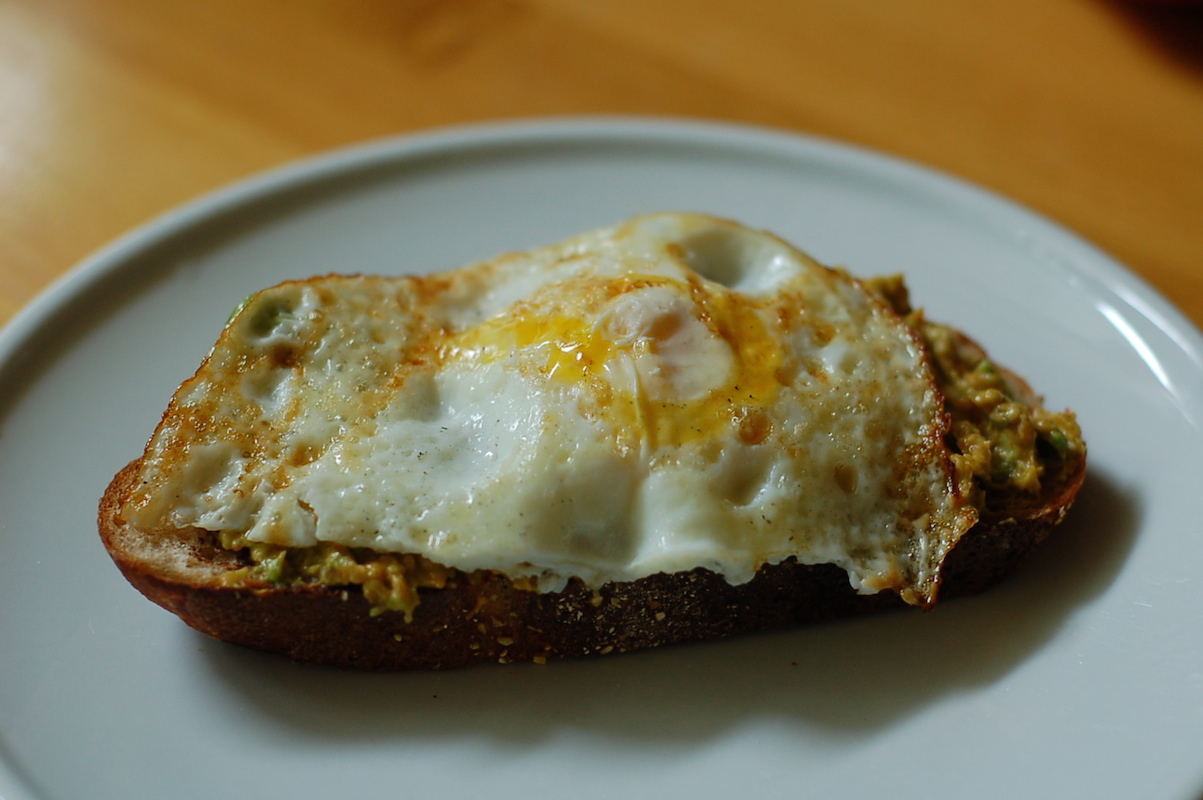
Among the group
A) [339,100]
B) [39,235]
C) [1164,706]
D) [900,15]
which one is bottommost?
[39,235]

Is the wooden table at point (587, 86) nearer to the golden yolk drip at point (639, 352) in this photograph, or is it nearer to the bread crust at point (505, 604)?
the bread crust at point (505, 604)

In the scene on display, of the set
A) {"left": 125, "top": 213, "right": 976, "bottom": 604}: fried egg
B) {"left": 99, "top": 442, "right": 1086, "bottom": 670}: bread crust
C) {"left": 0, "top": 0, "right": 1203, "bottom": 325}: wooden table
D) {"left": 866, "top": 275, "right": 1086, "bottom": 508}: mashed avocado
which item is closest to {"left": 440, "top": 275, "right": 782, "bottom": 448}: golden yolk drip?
{"left": 125, "top": 213, "right": 976, "bottom": 604}: fried egg

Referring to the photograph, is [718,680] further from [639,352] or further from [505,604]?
[639,352]

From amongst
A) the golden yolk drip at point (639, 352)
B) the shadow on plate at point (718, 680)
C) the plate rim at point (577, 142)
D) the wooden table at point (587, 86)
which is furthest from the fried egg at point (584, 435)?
the wooden table at point (587, 86)

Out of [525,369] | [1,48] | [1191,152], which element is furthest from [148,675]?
[1191,152]

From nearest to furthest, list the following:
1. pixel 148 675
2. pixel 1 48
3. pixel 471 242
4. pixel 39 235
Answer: pixel 148 675 → pixel 471 242 → pixel 39 235 → pixel 1 48

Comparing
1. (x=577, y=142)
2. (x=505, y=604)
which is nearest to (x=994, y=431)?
(x=505, y=604)

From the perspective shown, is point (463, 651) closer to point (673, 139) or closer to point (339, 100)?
point (673, 139)
